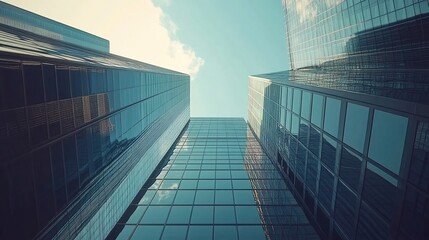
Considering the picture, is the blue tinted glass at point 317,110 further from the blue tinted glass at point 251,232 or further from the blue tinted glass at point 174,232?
the blue tinted glass at point 174,232

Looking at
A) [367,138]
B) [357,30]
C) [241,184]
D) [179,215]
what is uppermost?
[357,30]

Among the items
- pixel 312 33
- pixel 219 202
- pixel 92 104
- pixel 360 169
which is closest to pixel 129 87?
pixel 92 104

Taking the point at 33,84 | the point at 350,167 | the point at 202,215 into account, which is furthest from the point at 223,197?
the point at 33,84

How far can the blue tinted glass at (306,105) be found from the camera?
22.2 meters

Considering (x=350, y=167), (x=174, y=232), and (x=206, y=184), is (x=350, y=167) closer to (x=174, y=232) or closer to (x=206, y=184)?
(x=174, y=232)

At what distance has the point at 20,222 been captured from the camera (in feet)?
39.0

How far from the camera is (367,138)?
13.6 metres

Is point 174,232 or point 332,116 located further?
point 174,232

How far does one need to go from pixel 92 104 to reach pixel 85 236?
8232mm

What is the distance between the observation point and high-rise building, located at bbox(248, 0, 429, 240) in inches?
424

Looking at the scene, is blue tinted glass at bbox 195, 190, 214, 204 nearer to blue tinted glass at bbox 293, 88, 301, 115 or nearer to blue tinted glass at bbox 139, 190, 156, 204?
blue tinted glass at bbox 139, 190, 156, 204

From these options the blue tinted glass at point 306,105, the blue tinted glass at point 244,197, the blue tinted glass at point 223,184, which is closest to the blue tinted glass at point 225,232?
the blue tinted glass at point 244,197

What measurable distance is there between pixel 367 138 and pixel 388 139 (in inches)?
64.6

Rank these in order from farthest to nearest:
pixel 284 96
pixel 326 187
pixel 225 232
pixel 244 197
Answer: pixel 284 96 < pixel 244 197 < pixel 225 232 < pixel 326 187
